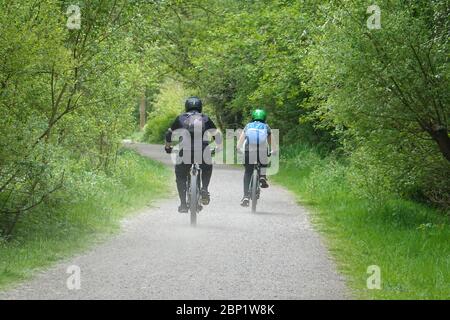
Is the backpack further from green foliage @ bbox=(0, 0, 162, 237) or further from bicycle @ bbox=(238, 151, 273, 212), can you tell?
green foliage @ bbox=(0, 0, 162, 237)

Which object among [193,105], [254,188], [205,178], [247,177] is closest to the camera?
[193,105]

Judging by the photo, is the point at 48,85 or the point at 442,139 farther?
the point at 442,139

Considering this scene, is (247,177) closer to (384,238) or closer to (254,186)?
(254,186)

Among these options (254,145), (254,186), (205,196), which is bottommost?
(205,196)

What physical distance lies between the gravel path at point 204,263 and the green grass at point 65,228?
0.25 m

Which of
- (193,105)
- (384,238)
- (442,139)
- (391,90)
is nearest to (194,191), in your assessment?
(193,105)

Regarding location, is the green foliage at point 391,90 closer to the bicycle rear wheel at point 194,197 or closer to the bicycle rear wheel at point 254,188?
the bicycle rear wheel at point 254,188

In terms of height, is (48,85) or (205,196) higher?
(48,85)

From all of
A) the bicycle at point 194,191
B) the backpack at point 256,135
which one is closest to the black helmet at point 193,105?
the bicycle at point 194,191

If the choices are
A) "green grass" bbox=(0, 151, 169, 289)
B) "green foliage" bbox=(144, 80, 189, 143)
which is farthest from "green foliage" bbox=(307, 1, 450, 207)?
"green foliage" bbox=(144, 80, 189, 143)

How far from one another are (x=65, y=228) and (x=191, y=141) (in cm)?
237

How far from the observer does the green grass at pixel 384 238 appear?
7.57 m

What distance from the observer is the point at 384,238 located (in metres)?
10.4

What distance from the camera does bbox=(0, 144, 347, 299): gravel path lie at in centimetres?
707
